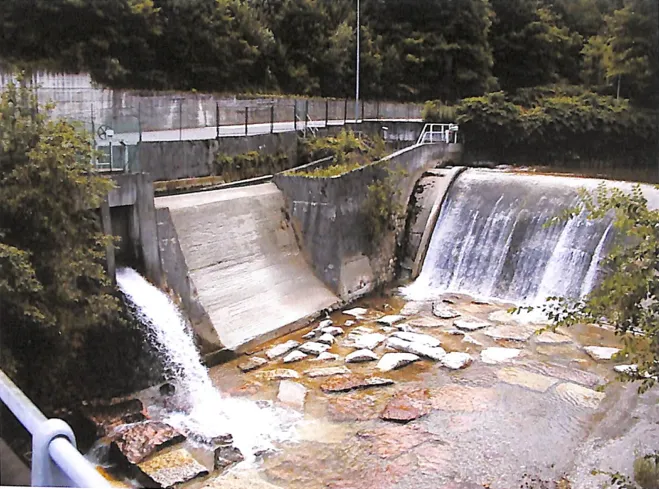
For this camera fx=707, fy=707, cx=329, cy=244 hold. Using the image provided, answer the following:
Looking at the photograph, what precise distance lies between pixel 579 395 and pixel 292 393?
324 cm

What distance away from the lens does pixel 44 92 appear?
43.3ft

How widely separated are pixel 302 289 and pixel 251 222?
50.3 inches

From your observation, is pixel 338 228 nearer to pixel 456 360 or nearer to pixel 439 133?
pixel 456 360

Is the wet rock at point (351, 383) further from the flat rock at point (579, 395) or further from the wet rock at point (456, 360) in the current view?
the flat rock at point (579, 395)

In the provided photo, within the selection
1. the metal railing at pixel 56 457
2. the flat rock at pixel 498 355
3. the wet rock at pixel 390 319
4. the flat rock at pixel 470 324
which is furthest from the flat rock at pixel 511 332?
the metal railing at pixel 56 457

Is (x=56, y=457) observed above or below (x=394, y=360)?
above

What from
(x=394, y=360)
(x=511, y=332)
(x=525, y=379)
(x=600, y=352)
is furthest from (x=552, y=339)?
(x=394, y=360)

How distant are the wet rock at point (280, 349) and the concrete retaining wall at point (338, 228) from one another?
1952 mm

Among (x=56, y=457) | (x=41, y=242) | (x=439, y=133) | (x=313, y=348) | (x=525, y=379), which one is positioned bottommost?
(x=525, y=379)

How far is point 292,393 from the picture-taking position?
793cm

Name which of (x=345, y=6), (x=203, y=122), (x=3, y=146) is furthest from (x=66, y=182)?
(x=345, y=6)

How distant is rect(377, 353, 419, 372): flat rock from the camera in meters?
8.72

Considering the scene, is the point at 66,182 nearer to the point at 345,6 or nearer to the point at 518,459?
the point at 518,459

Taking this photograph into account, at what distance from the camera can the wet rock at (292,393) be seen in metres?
7.72
